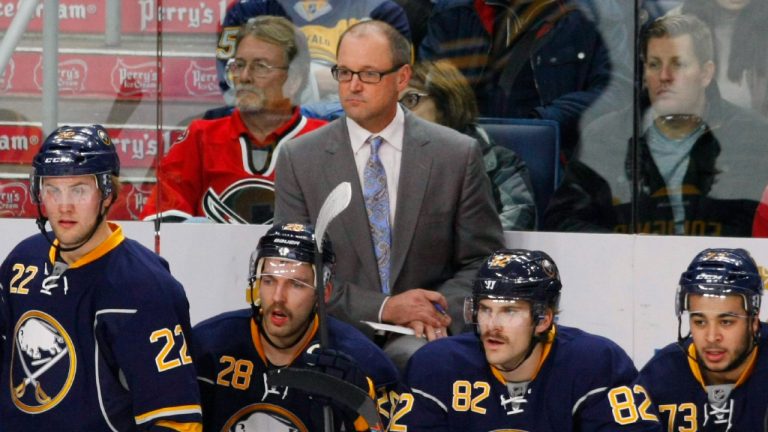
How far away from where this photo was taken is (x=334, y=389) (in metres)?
3.12

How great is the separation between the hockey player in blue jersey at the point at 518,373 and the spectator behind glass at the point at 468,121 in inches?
37.7

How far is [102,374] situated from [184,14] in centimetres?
178

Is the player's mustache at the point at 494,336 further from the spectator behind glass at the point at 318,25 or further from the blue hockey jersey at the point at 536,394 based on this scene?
the spectator behind glass at the point at 318,25

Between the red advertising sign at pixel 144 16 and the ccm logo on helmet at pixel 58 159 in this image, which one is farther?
the red advertising sign at pixel 144 16

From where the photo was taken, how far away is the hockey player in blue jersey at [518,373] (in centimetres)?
334

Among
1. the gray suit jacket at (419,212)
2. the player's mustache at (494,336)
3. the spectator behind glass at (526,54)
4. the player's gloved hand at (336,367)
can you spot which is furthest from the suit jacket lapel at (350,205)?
the player's gloved hand at (336,367)

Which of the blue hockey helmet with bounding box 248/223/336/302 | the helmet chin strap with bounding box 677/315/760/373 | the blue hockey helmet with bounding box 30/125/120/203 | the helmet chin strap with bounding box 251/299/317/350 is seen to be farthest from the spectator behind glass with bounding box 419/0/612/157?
the blue hockey helmet with bounding box 30/125/120/203

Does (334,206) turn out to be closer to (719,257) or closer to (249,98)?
(719,257)

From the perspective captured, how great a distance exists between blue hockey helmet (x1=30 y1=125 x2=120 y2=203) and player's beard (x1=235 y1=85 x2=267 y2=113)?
1.31 meters

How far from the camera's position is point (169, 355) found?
10.2 ft

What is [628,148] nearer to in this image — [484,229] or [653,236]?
[653,236]

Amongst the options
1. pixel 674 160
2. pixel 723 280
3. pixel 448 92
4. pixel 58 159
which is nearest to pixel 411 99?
pixel 448 92

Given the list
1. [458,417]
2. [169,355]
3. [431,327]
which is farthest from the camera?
[431,327]

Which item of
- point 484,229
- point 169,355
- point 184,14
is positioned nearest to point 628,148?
point 484,229
